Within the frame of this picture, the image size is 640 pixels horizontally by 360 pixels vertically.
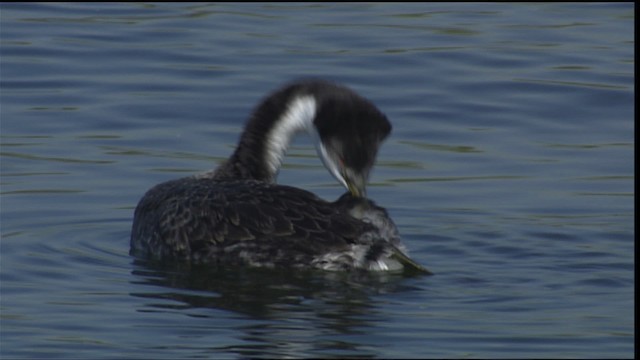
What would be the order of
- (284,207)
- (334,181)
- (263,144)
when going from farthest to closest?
(334,181), (263,144), (284,207)

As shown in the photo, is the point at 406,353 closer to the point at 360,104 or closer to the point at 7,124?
the point at 360,104

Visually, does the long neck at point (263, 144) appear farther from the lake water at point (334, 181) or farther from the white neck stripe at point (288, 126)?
the lake water at point (334, 181)

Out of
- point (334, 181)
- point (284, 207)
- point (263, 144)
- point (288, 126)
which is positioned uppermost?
point (288, 126)

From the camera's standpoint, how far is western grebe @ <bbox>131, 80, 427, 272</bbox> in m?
10.6

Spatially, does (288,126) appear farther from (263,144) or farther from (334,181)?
(334,181)

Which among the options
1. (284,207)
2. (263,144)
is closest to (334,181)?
(263,144)

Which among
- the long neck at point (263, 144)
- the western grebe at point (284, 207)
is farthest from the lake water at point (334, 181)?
the long neck at point (263, 144)

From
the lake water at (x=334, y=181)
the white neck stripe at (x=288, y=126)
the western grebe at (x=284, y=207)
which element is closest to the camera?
the lake water at (x=334, y=181)

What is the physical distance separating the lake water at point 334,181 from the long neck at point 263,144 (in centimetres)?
82

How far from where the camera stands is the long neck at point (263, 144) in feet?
39.0

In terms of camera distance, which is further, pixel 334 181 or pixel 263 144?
pixel 334 181

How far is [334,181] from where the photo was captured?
13414 millimetres

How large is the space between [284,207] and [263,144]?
128 cm

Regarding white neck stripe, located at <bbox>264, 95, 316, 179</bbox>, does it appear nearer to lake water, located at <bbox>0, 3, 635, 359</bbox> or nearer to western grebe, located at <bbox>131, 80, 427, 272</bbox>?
western grebe, located at <bbox>131, 80, 427, 272</bbox>
